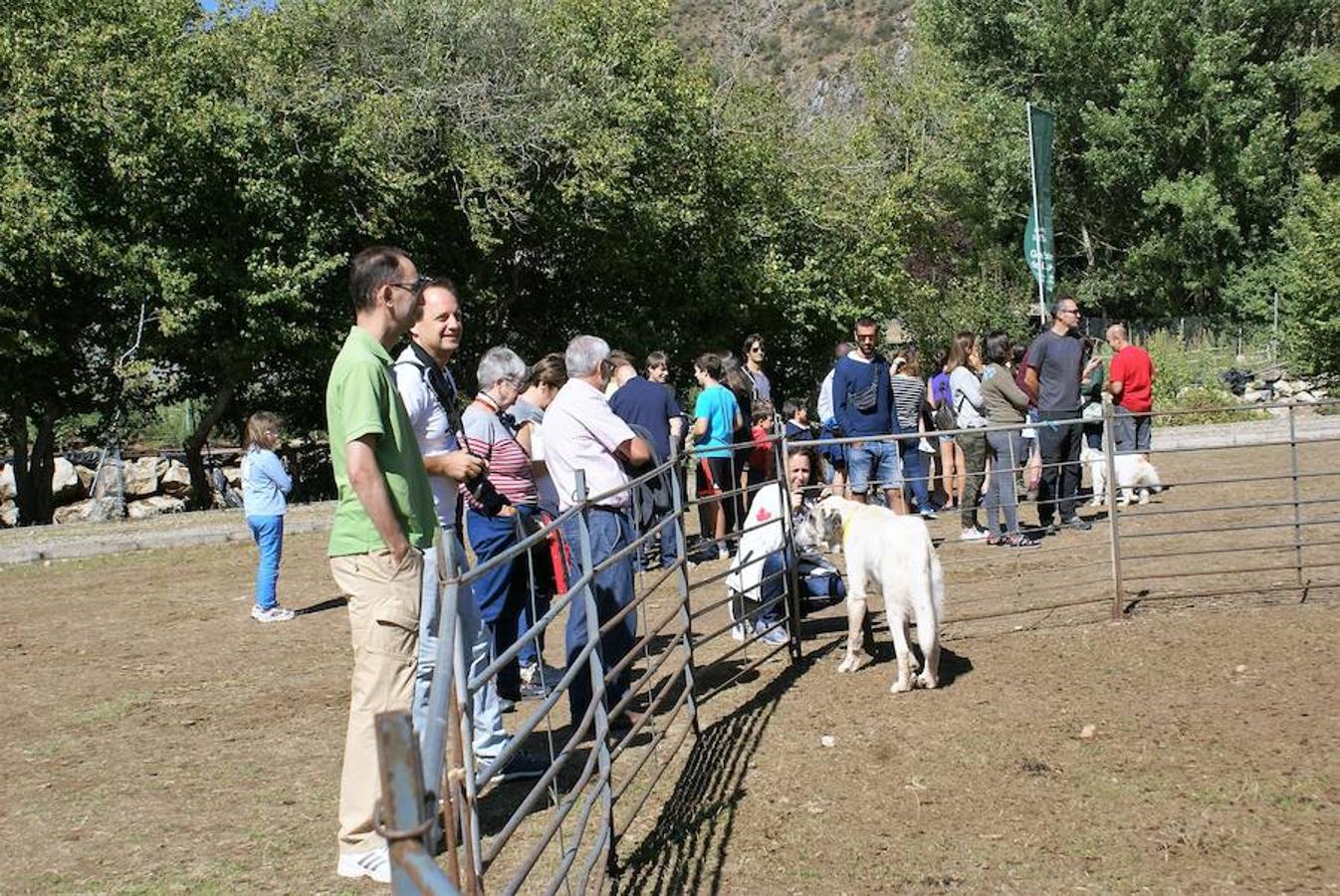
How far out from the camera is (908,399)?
482 inches

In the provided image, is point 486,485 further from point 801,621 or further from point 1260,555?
point 1260,555

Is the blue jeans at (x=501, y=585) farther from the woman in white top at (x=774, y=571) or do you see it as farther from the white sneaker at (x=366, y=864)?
the white sneaker at (x=366, y=864)

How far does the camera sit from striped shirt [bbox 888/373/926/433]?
12172 mm

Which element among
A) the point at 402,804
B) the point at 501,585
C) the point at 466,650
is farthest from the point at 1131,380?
the point at 402,804

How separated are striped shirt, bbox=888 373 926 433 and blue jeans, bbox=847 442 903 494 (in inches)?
35.9

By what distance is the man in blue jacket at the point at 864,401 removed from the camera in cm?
1072

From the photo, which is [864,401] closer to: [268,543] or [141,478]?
[268,543]

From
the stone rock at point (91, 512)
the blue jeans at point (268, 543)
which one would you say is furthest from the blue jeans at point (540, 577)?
the stone rock at point (91, 512)

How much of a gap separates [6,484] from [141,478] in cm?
282

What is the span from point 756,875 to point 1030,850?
3.20 ft

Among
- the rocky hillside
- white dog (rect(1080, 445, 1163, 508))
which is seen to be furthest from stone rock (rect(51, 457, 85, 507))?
the rocky hillside

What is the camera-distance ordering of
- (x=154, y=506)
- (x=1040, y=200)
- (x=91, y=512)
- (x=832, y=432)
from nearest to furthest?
1. (x=832, y=432)
2. (x=91, y=512)
3. (x=1040, y=200)
4. (x=154, y=506)

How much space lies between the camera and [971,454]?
11570 mm

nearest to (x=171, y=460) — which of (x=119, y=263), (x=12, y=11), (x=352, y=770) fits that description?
(x=119, y=263)
